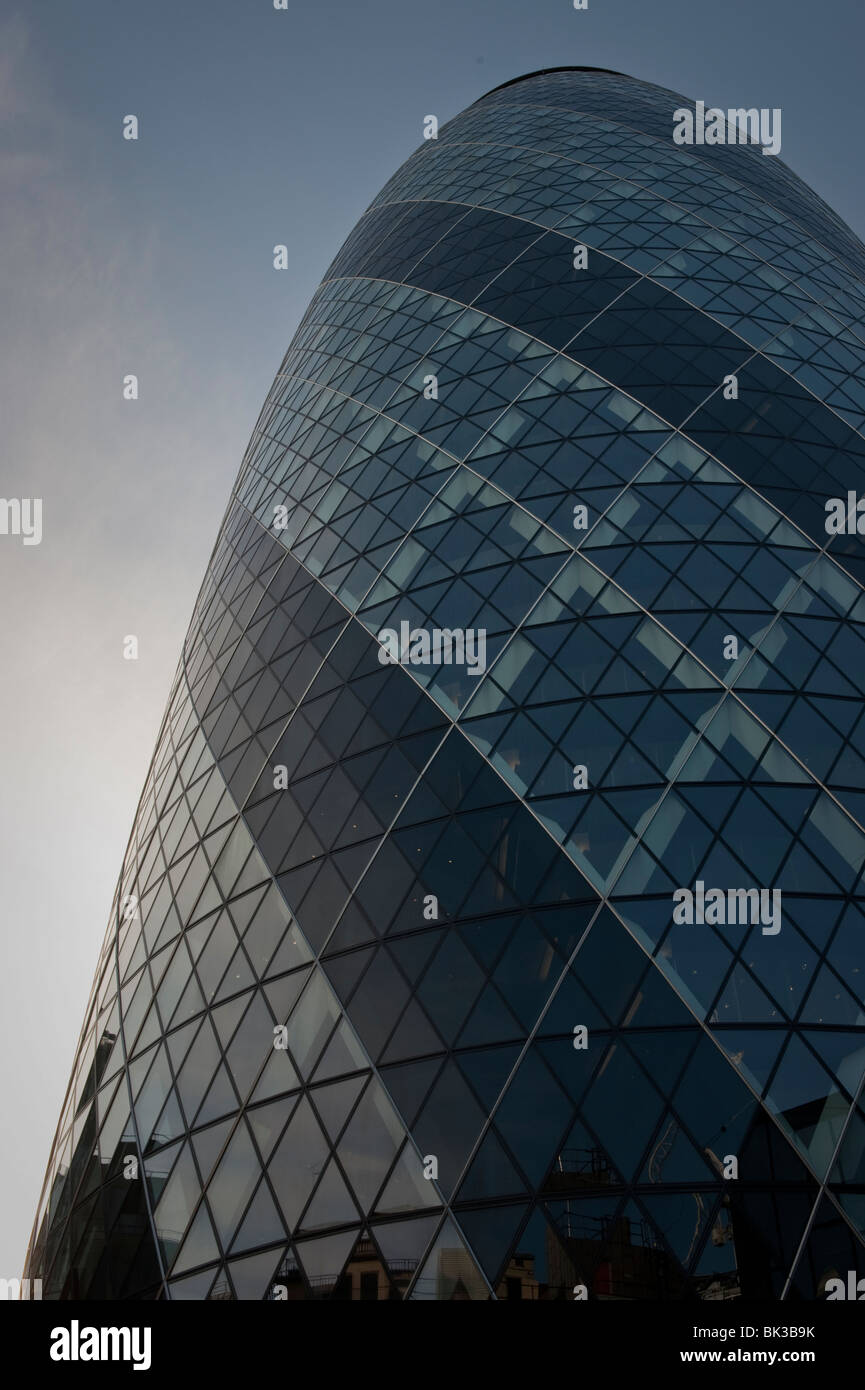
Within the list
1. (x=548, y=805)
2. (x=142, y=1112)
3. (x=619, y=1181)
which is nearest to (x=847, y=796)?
(x=548, y=805)

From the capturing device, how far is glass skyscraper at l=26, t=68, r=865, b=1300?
1401 cm

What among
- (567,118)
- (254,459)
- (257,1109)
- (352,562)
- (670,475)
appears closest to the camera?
(257,1109)

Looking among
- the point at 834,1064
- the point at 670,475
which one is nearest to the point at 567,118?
the point at 670,475

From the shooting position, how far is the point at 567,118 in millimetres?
42500

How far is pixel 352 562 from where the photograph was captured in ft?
81.7

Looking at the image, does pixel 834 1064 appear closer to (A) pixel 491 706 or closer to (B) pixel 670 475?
(A) pixel 491 706

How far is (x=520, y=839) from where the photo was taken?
56.6ft

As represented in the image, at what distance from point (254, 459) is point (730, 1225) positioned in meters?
29.6

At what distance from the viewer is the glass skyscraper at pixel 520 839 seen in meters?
14.0

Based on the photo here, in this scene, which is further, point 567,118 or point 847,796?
point 567,118

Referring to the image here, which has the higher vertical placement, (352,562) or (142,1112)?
(352,562)

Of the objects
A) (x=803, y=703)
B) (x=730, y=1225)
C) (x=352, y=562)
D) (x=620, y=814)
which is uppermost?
(x=352, y=562)

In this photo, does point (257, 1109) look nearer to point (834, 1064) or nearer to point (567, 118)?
point (834, 1064)
